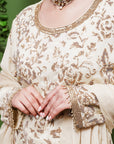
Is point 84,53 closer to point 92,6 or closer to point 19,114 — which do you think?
point 92,6

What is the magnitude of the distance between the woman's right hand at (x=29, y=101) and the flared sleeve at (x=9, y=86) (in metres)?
0.05

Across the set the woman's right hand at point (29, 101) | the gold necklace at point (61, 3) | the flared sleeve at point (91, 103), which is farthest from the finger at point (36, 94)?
the gold necklace at point (61, 3)

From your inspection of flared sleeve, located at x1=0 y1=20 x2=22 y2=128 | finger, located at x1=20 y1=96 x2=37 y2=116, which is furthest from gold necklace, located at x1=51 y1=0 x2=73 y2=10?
finger, located at x1=20 y1=96 x2=37 y2=116

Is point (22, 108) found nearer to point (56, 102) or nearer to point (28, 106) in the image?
point (28, 106)

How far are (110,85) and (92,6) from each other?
0.22 m

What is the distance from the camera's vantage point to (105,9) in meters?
0.74

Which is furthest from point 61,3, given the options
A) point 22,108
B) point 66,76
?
point 22,108

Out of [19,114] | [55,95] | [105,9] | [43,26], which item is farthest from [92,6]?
[19,114]

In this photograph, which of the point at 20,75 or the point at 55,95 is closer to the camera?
the point at 55,95

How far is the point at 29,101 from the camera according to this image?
0.79 m

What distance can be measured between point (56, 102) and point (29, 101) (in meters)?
0.10

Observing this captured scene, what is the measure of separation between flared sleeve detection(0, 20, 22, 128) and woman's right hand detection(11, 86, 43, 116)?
5 centimetres

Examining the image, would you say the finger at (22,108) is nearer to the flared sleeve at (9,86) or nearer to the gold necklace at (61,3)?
the flared sleeve at (9,86)

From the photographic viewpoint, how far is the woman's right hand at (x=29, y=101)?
2.59ft
